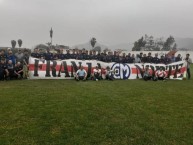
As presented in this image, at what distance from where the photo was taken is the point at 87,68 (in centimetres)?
1723

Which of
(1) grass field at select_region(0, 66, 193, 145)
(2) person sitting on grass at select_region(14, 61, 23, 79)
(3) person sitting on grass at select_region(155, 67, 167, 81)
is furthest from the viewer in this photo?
(3) person sitting on grass at select_region(155, 67, 167, 81)

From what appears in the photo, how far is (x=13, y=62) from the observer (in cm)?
1577

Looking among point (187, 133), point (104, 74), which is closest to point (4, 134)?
point (187, 133)

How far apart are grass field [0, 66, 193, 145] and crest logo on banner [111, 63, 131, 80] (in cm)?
647

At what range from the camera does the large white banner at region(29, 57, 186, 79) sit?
1628 centimetres

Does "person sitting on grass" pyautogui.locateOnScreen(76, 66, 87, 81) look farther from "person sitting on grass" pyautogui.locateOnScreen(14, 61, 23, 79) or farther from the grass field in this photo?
the grass field

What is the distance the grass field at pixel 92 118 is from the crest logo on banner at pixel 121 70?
6.47 metres

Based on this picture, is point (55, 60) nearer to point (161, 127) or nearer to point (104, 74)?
point (104, 74)

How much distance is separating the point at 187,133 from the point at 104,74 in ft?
35.9

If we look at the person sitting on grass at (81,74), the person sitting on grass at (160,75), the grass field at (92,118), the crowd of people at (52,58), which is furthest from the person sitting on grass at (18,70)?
the person sitting on grass at (160,75)

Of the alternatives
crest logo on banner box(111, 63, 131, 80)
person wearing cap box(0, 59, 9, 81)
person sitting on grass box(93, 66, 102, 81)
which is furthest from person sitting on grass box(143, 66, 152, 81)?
person wearing cap box(0, 59, 9, 81)

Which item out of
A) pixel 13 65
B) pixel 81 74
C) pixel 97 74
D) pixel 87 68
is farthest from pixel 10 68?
pixel 97 74

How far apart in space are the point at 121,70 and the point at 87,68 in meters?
2.20

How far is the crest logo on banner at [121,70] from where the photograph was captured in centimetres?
1777
